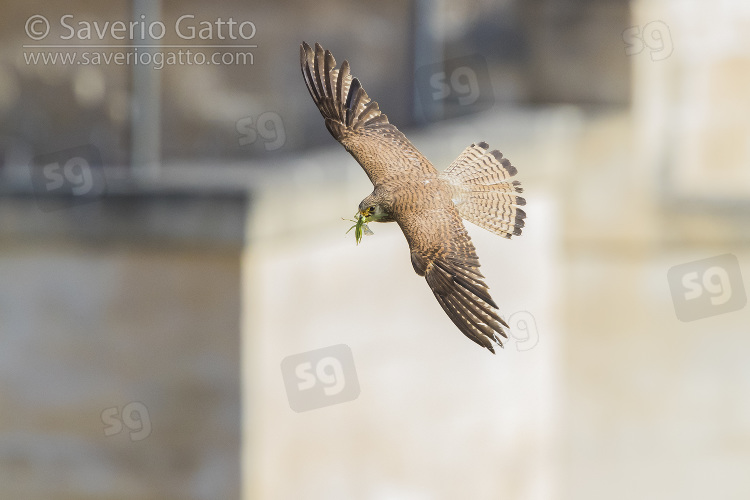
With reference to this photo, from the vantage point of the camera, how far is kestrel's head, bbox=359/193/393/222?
4.03 ft

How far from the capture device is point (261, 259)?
167 inches

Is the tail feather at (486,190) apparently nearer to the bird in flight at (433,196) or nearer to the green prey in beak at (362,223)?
the bird in flight at (433,196)

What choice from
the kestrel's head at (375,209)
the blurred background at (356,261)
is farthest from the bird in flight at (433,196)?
the blurred background at (356,261)

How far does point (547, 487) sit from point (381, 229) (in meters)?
2.01

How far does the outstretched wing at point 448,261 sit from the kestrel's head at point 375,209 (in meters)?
0.03

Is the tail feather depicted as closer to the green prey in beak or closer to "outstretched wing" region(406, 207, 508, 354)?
"outstretched wing" region(406, 207, 508, 354)

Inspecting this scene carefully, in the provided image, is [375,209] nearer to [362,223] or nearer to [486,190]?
[362,223]

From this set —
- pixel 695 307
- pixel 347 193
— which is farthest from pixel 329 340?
pixel 695 307

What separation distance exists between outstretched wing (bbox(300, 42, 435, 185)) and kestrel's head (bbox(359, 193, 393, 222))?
249mm

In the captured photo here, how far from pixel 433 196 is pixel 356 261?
334 cm

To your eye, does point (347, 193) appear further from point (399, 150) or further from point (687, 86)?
point (399, 150)

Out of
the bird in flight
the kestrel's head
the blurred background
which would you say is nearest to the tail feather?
the bird in flight

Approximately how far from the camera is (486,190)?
159cm

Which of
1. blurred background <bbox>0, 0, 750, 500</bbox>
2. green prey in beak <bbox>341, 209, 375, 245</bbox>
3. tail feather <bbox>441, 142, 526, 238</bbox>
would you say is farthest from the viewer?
blurred background <bbox>0, 0, 750, 500</bbox>
